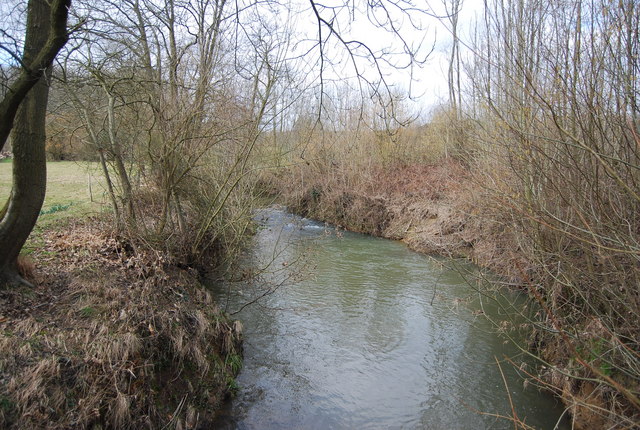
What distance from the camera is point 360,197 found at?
1802 centimetres

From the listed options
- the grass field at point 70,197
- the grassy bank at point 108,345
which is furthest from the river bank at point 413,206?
the grass field at point 70,197

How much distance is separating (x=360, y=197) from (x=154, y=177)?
34.5ft

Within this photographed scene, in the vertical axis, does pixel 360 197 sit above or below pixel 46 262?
above

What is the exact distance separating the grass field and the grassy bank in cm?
163

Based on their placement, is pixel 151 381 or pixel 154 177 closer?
pixel 151 381

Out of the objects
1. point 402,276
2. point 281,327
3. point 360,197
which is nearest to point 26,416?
point 281,327

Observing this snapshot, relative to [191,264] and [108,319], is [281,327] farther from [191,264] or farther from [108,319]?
[108,319]

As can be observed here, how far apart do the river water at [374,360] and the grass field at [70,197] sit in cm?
387

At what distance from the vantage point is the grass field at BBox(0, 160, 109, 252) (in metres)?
9.60

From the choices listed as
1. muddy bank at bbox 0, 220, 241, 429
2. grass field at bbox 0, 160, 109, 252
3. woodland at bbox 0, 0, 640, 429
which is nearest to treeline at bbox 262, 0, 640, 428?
woodland at bbox 0, 0, 640, 429

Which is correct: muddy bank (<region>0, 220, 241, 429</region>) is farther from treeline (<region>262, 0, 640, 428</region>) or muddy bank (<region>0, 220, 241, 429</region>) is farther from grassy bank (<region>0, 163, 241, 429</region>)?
treeline (<region>262, 0, 640, 428</region>)

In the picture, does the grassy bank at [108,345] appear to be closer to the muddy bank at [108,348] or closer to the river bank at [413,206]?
the muddy bank at [108,348]

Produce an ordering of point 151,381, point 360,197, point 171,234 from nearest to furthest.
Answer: point 151,381
point 171,234
point 360,197

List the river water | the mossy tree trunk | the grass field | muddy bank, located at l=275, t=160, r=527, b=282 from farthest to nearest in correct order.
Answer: muddy bank, located at l=275, t=160, r=527, b=282 → the grass field → the river water → the mossy tree trunk
